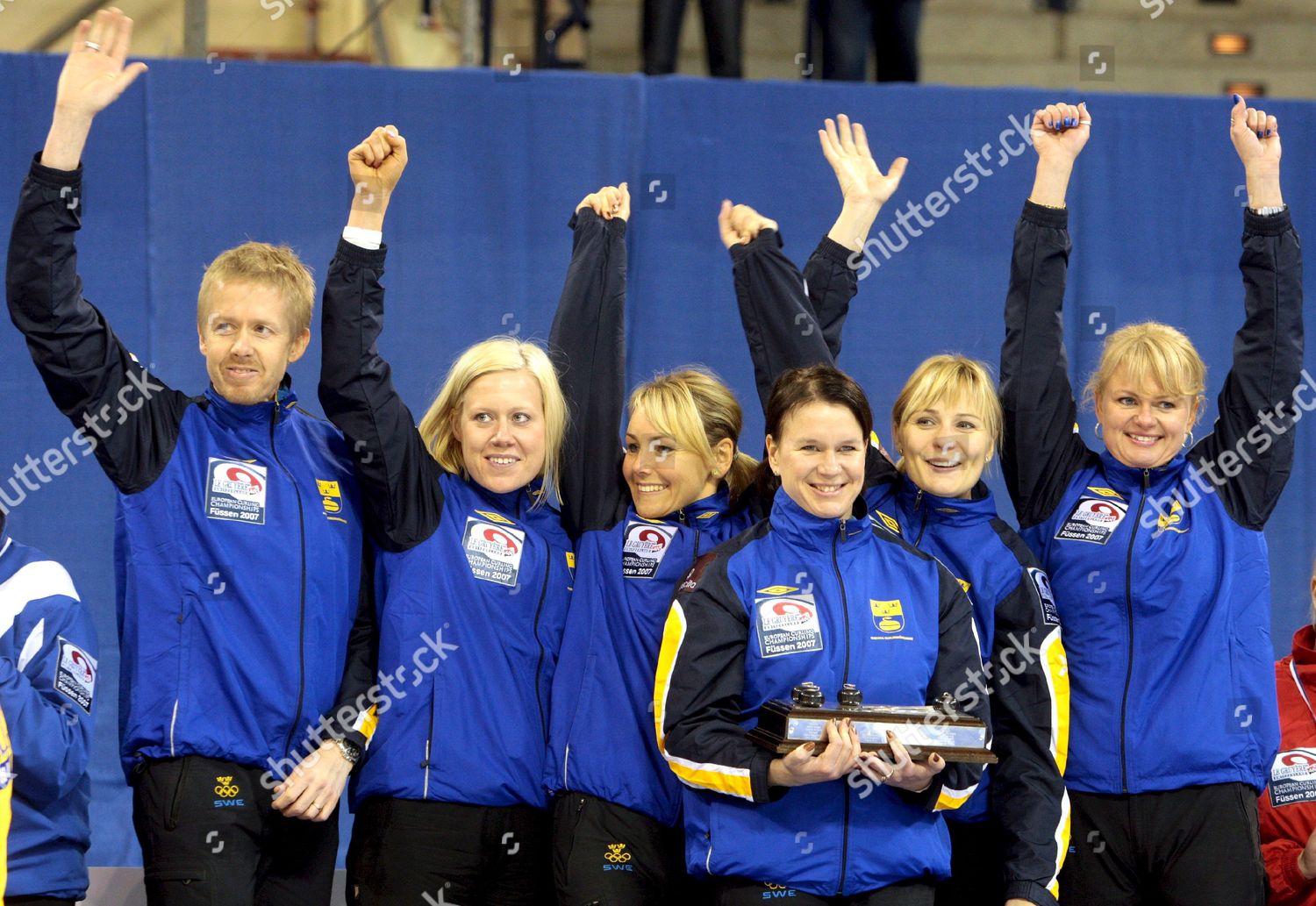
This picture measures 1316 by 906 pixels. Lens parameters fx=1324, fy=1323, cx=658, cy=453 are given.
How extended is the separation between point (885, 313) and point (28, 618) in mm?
3185

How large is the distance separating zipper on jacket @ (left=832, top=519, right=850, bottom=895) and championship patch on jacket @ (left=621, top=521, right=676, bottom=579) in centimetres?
46

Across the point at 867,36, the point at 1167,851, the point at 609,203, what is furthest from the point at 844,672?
the point at 867,36

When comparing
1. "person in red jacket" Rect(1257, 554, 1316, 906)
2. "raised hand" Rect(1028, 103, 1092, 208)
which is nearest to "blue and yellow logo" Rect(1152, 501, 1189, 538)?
"person in red jacket" Rect(1257, 554, 1316, 906)

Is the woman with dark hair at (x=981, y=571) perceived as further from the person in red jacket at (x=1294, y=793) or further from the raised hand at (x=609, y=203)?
the person in red jacket at (x=1294, y=793)

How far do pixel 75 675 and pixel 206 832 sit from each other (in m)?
0.38

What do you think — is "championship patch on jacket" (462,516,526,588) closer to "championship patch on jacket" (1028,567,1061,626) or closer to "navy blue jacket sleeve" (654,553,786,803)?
"navy blue jacket sleeve" (654,553,786,803)

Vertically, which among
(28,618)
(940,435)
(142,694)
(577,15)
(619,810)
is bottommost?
(619,810)

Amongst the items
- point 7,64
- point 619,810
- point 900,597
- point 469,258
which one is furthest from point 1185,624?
point 7,64

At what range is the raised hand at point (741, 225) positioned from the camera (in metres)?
3.15

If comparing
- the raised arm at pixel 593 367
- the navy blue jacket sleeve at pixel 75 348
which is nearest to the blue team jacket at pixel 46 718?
the navy blue jacket sleeve at pixel 75 348

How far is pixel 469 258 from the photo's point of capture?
4.63 m

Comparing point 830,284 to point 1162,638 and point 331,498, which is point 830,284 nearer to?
point 1162,638

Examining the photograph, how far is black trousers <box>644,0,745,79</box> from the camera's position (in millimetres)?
5031

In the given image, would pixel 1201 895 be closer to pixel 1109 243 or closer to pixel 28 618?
pixel 28 618
